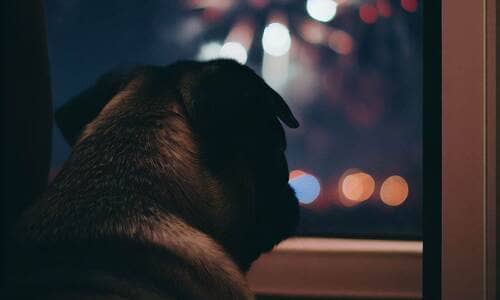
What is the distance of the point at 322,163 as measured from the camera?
149 centimetres

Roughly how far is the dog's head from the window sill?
0.17 m

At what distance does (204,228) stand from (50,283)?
0.35m

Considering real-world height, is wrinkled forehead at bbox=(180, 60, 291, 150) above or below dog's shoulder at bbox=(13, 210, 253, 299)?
above

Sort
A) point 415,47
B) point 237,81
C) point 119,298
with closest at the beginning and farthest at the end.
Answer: point 119,298, point 237,81, point 415,47

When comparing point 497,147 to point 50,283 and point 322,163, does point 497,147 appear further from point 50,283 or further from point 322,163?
point 50,283

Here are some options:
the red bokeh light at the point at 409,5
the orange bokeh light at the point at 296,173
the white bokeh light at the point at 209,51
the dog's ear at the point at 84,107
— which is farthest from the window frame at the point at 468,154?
the dog's ear at the point at 84,107

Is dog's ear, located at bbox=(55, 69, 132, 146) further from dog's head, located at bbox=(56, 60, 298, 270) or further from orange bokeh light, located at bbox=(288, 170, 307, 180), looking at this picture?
orange bokeh light, located at bbox=(288, 170, 307, 180)

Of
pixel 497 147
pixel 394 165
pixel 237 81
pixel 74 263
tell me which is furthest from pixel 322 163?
pixel 74 263

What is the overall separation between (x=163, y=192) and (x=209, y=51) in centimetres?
50

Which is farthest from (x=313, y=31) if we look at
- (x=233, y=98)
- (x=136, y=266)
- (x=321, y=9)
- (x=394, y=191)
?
(x=136, y=266)

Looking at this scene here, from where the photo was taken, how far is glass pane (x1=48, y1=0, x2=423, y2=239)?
1.48 m

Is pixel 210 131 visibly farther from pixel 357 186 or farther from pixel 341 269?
pixel 341 269

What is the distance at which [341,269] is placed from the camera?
1.55 m

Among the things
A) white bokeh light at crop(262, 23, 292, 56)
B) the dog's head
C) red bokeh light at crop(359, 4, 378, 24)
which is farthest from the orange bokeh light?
red bokeh light at crop(359, 4, 378, 24)
